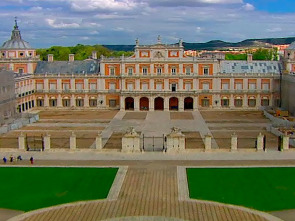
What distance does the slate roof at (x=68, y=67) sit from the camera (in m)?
73.1

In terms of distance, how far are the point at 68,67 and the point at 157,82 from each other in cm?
1473

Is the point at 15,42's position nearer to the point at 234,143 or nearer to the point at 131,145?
the point at 131,145

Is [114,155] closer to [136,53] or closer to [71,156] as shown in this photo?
[71,156]

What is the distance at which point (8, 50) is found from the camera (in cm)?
7238

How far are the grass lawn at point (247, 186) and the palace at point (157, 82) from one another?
35.6 meters

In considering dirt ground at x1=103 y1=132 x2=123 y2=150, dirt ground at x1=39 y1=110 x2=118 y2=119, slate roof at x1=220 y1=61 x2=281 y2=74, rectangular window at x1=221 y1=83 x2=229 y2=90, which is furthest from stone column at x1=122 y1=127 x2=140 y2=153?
slate roof at x1=220 y1=61 x2=281 y2=74

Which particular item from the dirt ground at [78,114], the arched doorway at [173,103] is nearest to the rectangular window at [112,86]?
the dirt ground at [78,114]

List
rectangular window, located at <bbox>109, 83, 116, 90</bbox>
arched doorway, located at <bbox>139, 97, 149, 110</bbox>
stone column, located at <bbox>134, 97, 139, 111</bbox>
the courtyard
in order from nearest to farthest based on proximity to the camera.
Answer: the courtyard, stone column, located at <bbox>134, 97, 139, 111</bbox>, arched doorway, located at <bbox>139, 97, 149, 110</bbox>, rectangular window, located at <bbox>109, 83, 116, 90</bbox>

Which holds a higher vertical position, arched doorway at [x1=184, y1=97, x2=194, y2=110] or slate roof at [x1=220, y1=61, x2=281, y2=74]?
slate roof at [x1=220, y1=61, x2=281, y2=74]

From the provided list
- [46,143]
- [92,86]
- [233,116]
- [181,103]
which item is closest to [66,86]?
[92,86]

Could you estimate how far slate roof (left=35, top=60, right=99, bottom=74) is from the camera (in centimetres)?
7312

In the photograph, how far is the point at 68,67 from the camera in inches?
2904

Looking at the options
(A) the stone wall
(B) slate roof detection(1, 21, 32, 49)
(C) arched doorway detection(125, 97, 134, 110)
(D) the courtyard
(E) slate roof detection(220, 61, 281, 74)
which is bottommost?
(D) the courtyard

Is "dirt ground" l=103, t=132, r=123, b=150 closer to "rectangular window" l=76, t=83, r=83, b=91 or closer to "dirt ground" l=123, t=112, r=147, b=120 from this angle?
"dirt ground" l=123, t=112, r=147, b=120
